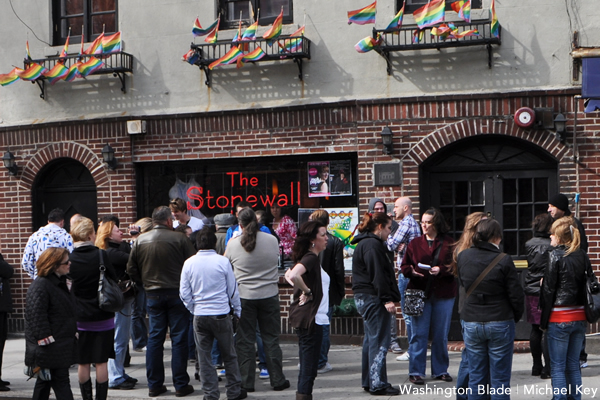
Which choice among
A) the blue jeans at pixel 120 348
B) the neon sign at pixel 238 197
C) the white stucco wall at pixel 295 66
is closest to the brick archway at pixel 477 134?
the white stucco wall at pixel 295 66

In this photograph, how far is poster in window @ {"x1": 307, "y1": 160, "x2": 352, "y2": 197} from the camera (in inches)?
435

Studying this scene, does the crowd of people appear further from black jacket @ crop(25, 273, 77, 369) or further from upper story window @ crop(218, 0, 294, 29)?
upper story window @ crop(218, 0, 294, 29)

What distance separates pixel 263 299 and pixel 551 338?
288cm

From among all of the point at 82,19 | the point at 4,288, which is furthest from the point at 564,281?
the point at 82,19

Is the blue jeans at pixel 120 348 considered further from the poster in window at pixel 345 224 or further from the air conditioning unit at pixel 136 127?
the air conditioning unit at pixel 136 127

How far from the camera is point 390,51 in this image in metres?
10.5

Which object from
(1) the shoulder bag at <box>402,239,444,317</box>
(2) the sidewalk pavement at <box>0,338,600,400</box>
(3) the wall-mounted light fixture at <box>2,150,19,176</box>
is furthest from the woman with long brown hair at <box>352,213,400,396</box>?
(3) the wall-mounted light fixture at <box>2,150,19,176</box>

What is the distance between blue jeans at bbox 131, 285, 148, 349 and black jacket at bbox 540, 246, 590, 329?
5.53m

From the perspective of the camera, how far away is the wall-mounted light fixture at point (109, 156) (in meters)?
11.6

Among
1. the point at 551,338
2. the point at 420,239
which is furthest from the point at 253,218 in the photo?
the point at 551,338

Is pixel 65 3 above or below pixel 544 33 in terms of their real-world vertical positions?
above

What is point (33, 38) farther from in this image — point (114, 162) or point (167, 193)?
point (167, 193)

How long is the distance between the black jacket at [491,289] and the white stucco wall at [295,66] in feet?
14.6

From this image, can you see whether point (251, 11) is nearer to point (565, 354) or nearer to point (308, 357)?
point (308, 357)
